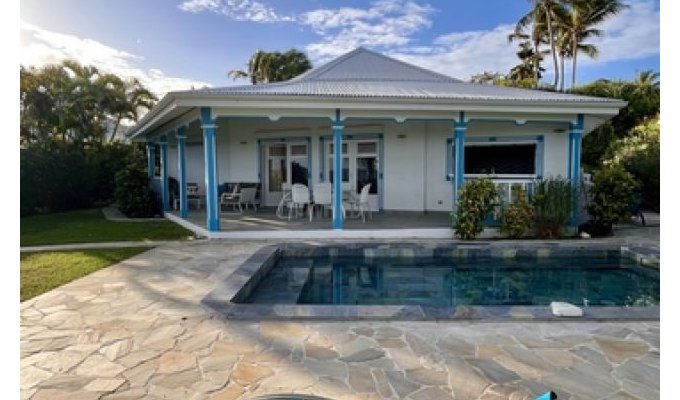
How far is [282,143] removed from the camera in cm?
1336

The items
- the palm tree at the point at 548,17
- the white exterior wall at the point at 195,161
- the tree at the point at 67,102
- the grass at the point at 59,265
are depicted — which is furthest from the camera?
the palm tree at the point at 548,17

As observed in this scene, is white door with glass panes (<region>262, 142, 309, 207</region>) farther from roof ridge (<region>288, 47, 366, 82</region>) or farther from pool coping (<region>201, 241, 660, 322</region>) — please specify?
pool coping (<region>201, 241, 660, 322</region>)

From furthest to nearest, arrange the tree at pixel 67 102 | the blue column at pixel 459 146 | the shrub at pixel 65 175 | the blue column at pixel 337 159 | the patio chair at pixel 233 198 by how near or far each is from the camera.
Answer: the tree at pixel 67 102 → the shrub at pixel 65 175 → the patio chair at pixel 233 198 → the blue column at pixel 459 146 → the blue column at pixel 337 159

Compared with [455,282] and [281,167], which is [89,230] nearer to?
[281,167]

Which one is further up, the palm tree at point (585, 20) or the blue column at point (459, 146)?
the palm tree at point (585, 20)

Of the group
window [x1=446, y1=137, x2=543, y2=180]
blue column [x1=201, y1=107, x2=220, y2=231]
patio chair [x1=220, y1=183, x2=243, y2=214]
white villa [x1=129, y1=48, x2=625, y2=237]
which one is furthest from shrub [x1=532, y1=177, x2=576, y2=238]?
patio chair [x1=220, y1=183, x2=243, y2=214]

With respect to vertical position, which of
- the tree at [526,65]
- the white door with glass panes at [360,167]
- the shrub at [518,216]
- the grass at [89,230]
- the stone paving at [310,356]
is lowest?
the stone paving at [310,356]

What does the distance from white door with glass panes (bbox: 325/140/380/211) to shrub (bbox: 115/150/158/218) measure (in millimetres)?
6542

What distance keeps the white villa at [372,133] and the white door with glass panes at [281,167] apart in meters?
0.04

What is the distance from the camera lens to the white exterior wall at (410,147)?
1091cm

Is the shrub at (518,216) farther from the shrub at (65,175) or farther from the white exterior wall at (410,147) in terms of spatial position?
the shrub at (65,175)

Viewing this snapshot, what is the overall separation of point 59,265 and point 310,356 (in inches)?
213

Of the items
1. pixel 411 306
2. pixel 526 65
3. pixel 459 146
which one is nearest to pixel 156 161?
pixel 459 146

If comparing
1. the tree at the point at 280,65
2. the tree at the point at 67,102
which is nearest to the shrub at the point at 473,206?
the tree at the point at 67,102
